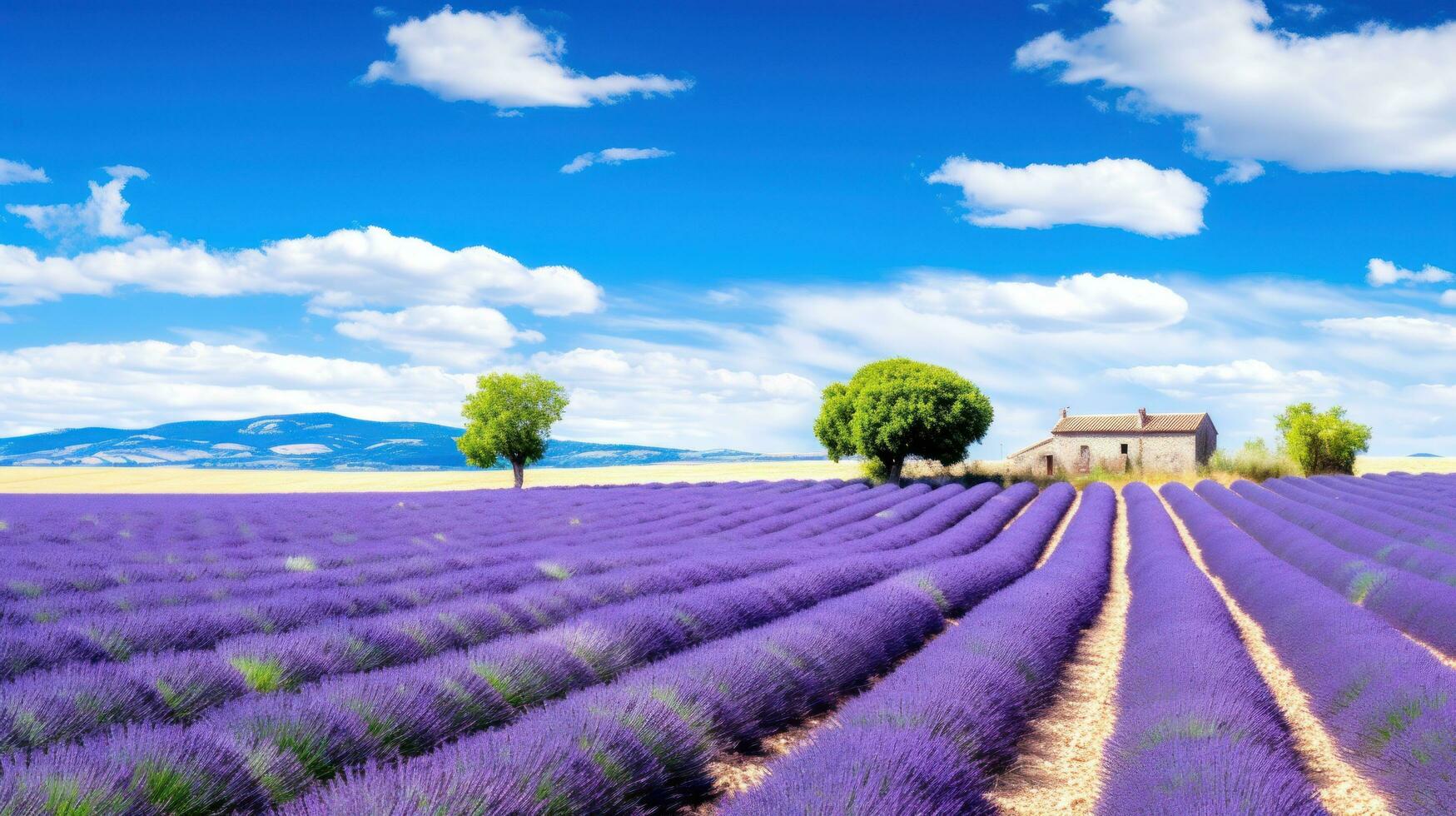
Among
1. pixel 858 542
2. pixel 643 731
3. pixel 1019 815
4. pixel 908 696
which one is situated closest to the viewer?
pixel 643 731

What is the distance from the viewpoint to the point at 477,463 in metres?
39.2

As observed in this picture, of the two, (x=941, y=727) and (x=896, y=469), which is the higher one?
(x=896, y=469)

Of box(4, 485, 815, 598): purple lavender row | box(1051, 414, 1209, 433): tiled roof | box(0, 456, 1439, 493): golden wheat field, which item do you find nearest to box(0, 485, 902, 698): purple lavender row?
box(4, 485, 815, 598): purple lavender row

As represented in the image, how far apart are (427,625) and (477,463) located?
3448 cm

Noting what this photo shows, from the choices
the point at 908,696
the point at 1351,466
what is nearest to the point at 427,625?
the point at 908,696

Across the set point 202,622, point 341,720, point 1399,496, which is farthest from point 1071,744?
point 1399,496

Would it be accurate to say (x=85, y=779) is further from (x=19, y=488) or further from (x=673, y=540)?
(x=19, y=488)

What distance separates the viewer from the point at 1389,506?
56.5 ft

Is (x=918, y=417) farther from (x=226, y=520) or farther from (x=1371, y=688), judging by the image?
(x=1371, y=688)

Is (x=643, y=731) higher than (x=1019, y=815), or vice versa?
(x=643, y=731)

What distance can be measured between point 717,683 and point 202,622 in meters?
3.84

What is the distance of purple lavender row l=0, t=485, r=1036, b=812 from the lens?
9.78ft

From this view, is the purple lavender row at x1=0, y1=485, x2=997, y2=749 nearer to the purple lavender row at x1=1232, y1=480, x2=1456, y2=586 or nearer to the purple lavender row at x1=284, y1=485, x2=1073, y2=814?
the purple lavender row at x1=284, y1=485, x2=1073, y2=814

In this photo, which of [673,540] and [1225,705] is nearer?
[1225,705]
